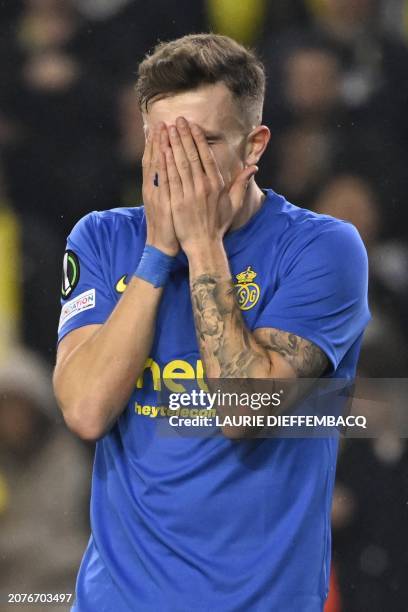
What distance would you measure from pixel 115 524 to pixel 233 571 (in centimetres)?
17

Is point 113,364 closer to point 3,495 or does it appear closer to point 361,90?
point 3,495

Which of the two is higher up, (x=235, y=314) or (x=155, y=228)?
(x=155, y=228)

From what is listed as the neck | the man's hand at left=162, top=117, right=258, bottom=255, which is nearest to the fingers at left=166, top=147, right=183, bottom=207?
the man's hand at left=162, top=117, right=258, bottom=255

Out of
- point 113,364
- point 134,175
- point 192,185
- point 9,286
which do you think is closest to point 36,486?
point 9,286

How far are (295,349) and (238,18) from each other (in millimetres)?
1152

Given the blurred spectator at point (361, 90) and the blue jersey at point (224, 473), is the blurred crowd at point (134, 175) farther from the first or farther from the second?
the blue jersey at point (224, 473)

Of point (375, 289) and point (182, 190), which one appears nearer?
point (182, 190)

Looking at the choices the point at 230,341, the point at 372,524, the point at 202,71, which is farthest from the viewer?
the point at 372,524

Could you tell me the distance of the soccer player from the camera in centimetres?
116

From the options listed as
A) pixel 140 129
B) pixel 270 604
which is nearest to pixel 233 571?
pixel 270 604

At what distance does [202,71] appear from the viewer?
4.08ft

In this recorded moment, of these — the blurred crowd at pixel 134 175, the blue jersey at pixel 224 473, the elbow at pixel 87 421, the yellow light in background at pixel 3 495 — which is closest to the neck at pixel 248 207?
the blue jersey at pixel 224 473

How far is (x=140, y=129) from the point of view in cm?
208

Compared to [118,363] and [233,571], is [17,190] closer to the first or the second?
[118,363]
